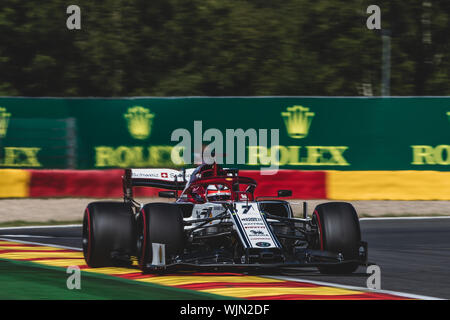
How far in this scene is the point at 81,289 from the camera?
28.3 ft

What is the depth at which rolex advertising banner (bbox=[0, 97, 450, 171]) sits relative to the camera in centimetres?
1888

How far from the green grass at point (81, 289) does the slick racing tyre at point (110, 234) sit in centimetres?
39

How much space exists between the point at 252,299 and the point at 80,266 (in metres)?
2.91

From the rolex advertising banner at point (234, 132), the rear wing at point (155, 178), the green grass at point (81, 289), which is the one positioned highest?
the rolex advertising banner at point (234, 132)

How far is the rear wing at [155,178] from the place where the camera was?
37.1 ft

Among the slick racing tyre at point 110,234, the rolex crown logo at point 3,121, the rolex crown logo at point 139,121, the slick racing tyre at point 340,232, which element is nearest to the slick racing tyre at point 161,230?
the slick racing tyre at point 110,234

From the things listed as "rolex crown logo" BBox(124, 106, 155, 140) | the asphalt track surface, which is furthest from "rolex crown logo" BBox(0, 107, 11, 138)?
the asphalt track surface

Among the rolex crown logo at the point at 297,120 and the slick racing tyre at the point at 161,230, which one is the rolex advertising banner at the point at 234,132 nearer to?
the rolex crown logo at the point at 297,120

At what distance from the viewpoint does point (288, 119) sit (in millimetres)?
19188

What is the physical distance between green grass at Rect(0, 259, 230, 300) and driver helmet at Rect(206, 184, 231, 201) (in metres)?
1.63

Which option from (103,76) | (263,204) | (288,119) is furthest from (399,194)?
(103,76)

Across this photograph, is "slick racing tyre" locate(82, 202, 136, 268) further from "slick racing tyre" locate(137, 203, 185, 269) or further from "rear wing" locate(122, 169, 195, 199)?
"rear wing" locate(122, 169, 195, 199)

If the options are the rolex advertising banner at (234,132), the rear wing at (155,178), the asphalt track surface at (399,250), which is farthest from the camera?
the rolex advertising banner at (234,132)
